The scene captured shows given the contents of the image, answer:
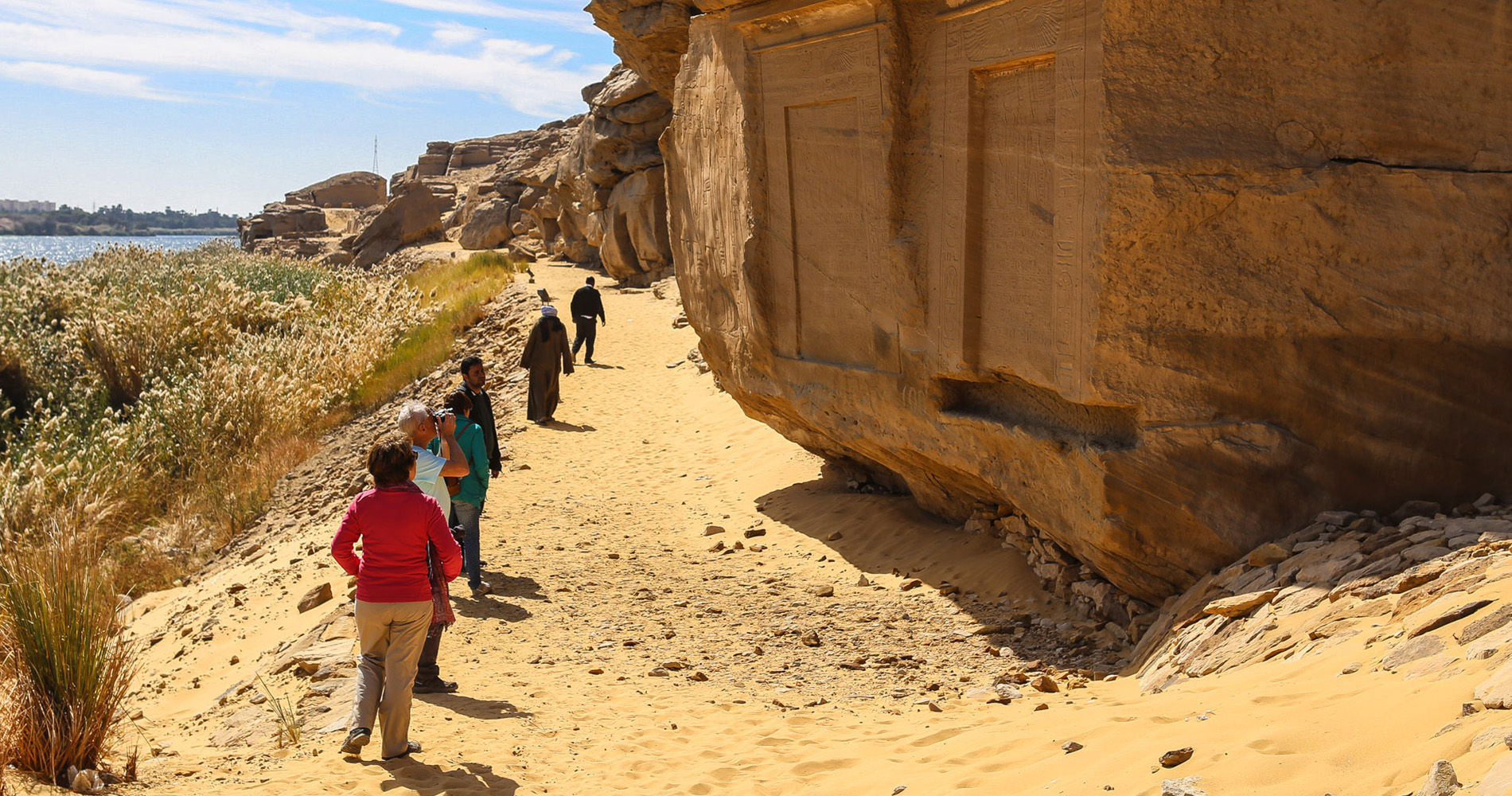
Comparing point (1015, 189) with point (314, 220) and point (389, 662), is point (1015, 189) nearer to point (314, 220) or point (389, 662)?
point (389, 662)

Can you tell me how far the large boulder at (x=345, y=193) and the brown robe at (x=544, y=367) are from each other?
41.3 m

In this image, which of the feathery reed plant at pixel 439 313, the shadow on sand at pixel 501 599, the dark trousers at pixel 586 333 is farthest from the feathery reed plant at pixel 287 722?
the dark trousers at pixel 586 333

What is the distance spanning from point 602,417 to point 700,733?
862 cm

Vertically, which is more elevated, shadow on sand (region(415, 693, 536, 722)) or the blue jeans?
the blue jeans

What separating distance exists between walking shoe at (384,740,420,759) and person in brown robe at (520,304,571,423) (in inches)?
305

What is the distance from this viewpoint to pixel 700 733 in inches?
192

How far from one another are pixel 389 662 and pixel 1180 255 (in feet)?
12.8

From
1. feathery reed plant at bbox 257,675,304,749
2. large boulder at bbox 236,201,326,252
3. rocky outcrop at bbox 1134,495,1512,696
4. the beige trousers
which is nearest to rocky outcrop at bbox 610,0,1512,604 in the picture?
rocky outcrop at bbox 1134,495,1512,696

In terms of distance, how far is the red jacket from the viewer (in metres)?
4.31

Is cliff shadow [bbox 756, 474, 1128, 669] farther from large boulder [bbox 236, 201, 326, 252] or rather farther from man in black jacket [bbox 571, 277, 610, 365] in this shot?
large boulder [bbox 236, 201, 326, 252]

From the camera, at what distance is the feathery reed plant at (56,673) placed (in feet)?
13.5

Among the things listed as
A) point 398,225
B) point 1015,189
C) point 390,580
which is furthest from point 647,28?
point 398,225

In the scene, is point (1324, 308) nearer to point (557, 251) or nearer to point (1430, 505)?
point (1430, 505)

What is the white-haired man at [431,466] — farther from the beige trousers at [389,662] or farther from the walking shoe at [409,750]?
the walking shoe at [409,750]
